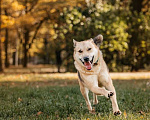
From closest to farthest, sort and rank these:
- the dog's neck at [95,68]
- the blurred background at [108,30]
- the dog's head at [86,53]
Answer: the dog's head at [86,53] → the dog's neck at [95,68] → the blurred background at [108,30]

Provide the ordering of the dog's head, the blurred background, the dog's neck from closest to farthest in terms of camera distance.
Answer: the dog's head, the dog's neck, the blurred background

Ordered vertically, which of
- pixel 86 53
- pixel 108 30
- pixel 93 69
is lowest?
pixel 93 69

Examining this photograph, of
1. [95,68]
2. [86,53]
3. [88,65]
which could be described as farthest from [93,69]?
[86,53]

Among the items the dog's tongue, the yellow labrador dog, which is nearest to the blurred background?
the yellow labrador dog

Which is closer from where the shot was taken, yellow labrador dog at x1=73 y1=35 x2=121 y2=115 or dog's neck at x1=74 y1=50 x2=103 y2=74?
yellow labrador dog at x1=73 y1=35 x2=121 y2=115

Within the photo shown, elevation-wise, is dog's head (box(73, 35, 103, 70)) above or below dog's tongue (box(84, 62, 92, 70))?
above

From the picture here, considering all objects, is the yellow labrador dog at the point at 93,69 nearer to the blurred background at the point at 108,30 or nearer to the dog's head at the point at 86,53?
the dog's head at the point at 86,53

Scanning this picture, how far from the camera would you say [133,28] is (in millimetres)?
18609

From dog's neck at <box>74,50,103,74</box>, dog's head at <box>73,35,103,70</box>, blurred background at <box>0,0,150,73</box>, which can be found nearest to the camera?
dog's head at <box>73,35,103,70</box>

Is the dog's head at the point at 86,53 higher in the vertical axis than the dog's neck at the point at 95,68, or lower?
higher

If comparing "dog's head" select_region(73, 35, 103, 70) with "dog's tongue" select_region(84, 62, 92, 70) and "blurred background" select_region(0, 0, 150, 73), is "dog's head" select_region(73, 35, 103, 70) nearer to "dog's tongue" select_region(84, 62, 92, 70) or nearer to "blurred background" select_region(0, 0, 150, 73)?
"dog's tongue" select_region(84, 62, 92, 70)

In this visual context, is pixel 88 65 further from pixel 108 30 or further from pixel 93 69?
pixel 108 30

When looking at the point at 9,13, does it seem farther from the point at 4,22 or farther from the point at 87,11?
the point at 87,11

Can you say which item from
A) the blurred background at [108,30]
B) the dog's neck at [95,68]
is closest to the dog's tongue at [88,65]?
the dog's neck at [95,68]
